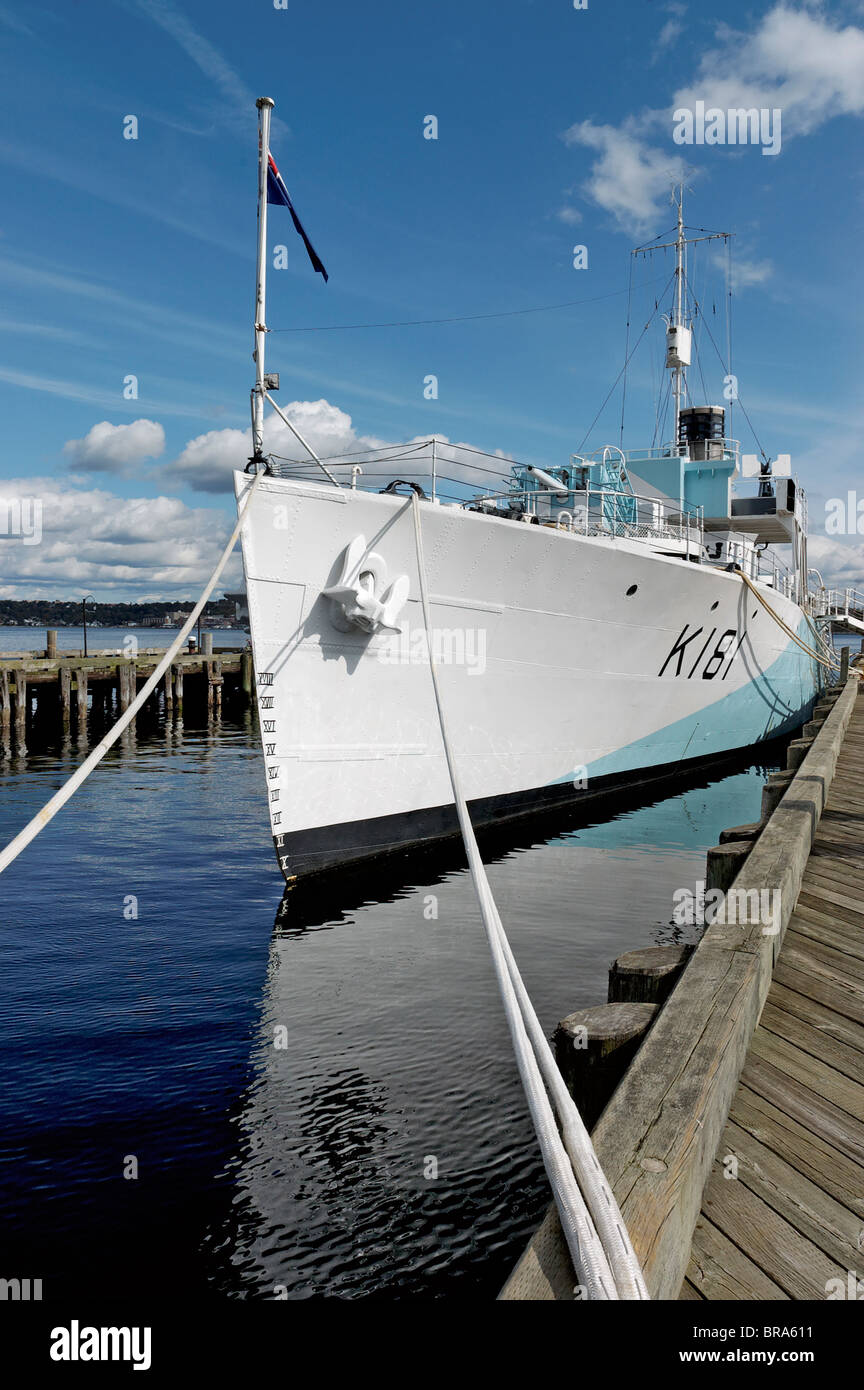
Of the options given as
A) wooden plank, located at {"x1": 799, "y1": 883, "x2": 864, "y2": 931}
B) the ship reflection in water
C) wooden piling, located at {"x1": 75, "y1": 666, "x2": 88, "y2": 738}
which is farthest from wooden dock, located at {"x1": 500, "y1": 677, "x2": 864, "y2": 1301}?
wooden piling, located at {"x1": 75, "y1": 666, "x2": 88, "y2": 738}

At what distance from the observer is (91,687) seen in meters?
29.2

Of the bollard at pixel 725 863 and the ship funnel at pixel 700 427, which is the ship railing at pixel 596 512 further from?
the bollard at pixel 725 863

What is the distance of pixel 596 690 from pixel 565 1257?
10.4m

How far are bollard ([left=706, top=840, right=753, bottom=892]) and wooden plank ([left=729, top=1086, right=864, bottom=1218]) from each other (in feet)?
7.70

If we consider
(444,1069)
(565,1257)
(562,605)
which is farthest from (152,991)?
(562,605)

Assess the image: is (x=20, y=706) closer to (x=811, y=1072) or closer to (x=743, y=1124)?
(x=811, y=1072)

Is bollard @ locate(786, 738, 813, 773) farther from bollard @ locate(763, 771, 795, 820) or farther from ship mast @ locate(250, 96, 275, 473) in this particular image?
ship mast @ locate(250, 96, 275, 473)

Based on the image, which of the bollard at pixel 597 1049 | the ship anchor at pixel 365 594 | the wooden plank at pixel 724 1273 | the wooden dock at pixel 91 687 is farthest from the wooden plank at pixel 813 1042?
the wooden dock at pixel 91 687

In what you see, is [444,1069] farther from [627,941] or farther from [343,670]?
[343,670]

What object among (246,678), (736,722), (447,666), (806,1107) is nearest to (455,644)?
(447,666)

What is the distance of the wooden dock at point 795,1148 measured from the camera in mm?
2066

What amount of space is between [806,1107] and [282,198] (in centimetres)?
877

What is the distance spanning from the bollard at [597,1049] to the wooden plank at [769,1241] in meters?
0.52

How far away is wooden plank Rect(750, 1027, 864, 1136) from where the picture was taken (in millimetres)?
2777
